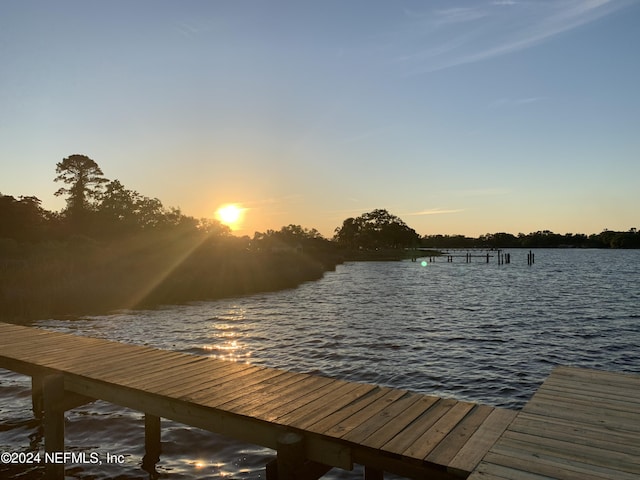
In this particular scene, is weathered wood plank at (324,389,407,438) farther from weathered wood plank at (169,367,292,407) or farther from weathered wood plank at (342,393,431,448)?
weathered wood plank at (169,367,292,407)

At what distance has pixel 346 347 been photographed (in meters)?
19.6

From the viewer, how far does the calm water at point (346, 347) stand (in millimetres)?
9477

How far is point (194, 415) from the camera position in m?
6.59

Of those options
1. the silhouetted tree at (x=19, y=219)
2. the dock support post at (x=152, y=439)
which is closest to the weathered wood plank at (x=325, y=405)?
the dock support post at (x=152, y=439)

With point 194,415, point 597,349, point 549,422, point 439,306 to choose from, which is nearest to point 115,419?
point 194,415

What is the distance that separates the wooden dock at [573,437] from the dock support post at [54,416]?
695 centimetres

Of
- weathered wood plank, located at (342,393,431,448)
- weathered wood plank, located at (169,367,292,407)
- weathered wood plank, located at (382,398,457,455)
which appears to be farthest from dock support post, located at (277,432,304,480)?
weathered wood plank, located at (169,367,292,407)

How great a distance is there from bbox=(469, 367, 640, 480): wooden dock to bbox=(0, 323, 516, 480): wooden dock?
29 cm

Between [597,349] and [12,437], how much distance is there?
70.3 ft

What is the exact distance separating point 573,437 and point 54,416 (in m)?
7.90

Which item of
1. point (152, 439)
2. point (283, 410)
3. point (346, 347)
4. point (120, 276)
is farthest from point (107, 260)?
point (283, 410)

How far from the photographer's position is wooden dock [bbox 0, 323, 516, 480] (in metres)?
5.13

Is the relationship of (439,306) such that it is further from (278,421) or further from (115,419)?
(278,421)

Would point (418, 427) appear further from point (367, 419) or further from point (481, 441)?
point (481, 441)
